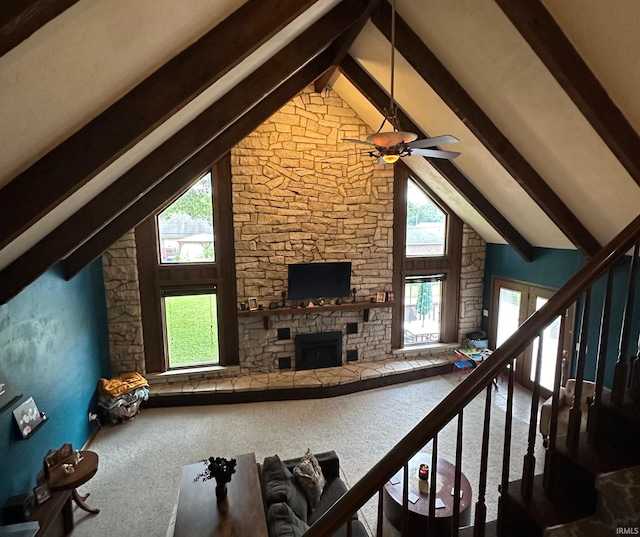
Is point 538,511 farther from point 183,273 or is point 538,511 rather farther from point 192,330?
point 192,330

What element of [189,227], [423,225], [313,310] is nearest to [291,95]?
[189,227]

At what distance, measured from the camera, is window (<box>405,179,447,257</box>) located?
23.4 feet

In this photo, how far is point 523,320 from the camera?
262 inches

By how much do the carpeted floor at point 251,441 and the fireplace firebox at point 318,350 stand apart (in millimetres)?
783

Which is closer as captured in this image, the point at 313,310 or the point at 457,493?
the point at 457,493

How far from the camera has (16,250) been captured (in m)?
3.14

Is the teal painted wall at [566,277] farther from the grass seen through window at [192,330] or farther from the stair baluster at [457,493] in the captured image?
the grass seen through window at [192,330]

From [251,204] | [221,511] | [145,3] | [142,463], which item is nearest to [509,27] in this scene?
[145,3]

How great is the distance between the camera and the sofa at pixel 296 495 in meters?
2.79

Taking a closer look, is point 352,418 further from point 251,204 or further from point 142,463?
point 251,204

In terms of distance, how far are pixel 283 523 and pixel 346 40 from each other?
16.8ft

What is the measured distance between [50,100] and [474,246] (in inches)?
292

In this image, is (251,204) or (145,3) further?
(251,204)

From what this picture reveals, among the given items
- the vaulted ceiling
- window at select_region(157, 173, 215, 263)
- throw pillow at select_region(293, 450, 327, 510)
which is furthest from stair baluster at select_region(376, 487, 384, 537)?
window at select_region(157, 173, 215, 263)
